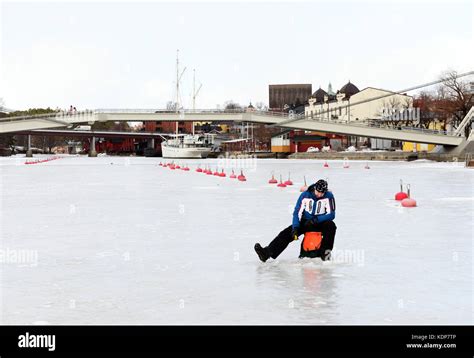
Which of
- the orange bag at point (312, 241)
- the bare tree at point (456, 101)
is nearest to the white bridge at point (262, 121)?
the bare tree at point (456, 101)

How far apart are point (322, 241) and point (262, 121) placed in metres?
86.0

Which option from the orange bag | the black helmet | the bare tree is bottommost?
the orange bag

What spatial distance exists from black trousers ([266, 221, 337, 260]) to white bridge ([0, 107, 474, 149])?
74900 millimetres

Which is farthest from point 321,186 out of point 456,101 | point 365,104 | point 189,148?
point 365,104

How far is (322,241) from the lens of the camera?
39.5 ft

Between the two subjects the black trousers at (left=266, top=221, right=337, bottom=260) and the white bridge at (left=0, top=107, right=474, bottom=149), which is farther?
the white bridge at (left=0, top=107, right=474, bottom=149)

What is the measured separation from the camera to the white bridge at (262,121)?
85.3 metres

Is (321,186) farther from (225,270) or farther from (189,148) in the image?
(189,148)

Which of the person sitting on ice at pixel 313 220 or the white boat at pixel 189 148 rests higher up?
the white boat at pixel 189 148

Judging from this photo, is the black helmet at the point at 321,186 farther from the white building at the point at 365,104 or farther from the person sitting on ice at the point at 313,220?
the white building at the point at 365,104

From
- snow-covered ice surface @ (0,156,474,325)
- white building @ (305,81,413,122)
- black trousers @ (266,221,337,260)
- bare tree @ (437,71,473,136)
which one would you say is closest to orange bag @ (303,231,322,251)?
black trousers @ (266,221,337,260)

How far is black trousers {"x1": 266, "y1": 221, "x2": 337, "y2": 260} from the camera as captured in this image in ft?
39.1

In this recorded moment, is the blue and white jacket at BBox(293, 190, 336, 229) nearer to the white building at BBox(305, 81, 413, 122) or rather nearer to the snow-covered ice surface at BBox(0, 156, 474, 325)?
the snow-covered ice surface at BBox(0, 156, 474, 325)
